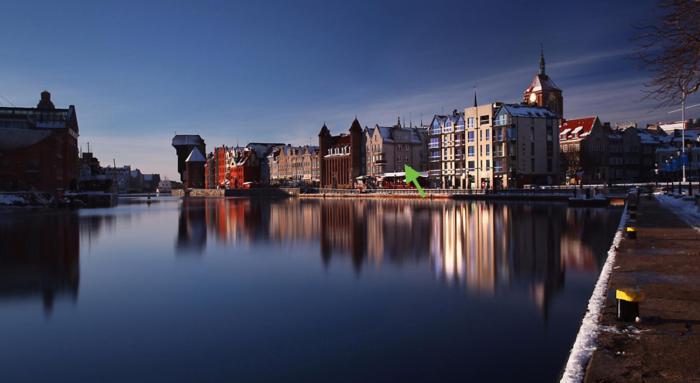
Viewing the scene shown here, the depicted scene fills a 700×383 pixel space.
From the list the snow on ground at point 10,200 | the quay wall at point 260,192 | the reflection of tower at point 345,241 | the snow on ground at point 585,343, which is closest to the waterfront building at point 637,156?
the quay wall at point 260,192

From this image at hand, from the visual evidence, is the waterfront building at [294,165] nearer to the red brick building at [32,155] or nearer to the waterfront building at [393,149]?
the waterfront building at [393,149]

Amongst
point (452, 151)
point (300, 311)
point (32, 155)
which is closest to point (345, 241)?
point (300, 311)

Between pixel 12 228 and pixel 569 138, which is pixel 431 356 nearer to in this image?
pixel 12 228

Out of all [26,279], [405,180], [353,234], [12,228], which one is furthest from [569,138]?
[26,279]

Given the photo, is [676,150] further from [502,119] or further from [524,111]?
[502,119]

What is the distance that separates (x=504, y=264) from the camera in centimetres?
1811

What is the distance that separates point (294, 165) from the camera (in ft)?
534

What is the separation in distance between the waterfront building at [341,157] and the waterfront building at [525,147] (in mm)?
42230

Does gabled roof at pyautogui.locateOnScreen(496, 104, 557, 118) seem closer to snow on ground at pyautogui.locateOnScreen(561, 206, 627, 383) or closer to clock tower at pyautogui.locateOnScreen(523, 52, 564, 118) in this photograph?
clock tower at pyautogui.locateOnScreen(523, 52, 564, 118)

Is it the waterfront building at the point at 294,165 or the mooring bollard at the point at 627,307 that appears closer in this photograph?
the mooring bollard at the point at 627,307

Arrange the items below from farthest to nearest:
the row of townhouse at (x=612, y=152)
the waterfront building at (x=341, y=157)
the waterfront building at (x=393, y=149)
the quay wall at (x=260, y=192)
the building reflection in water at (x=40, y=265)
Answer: the quay wall at (x=260, y=192)
the waterfront building at (x=341, y=157)
the waterfront building at (x=393, y=149)
the row of townhouse at (x=612, y=152)
the building reflection in water at (x=40, y=265)

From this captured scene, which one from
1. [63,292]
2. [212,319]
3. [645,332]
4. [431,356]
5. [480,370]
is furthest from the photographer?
[63,292]

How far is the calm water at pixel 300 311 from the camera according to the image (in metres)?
8.60

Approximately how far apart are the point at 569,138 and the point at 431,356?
110281 millimetres
